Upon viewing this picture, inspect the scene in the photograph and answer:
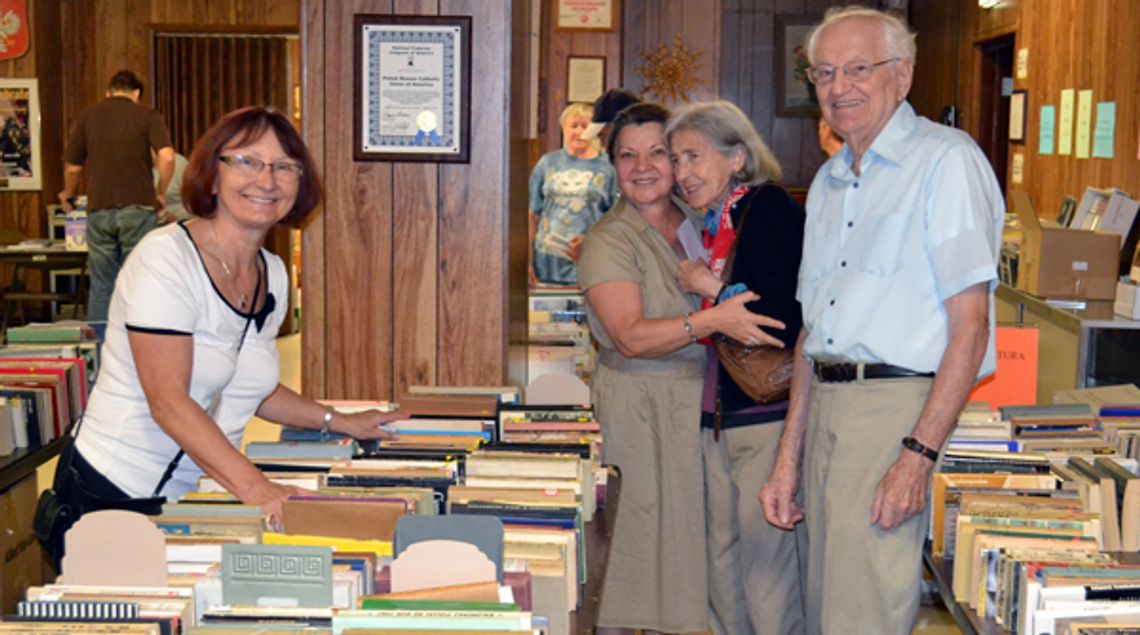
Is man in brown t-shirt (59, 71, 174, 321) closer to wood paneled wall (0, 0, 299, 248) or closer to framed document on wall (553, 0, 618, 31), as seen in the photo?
wood paneled wall (0, 0, 299, 248)

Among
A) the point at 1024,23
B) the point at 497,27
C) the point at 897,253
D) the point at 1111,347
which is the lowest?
the point at 1111,347

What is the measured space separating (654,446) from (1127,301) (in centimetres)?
269

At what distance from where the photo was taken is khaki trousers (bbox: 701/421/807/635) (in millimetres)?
3328

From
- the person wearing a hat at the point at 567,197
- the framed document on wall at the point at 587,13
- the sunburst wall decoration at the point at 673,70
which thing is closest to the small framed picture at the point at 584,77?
the framed document on wall at the point at 587,13

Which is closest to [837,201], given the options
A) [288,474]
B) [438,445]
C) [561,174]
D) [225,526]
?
[438,445]

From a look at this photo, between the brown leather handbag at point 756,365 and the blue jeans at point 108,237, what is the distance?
6412 millimetres

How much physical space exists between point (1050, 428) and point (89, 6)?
1013 centimetres

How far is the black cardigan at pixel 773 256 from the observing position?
3221 mm

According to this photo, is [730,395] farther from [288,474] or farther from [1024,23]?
[1024,23]

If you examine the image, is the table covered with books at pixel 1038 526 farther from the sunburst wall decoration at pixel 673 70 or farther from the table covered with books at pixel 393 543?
the sunburst wall decoration at pixel 673 70

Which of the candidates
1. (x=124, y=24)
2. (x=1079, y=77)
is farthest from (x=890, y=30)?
(x=124, y=24)

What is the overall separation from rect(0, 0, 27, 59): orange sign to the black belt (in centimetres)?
996

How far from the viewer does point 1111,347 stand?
5.27 metres

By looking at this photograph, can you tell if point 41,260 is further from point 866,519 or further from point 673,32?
point 866,519
